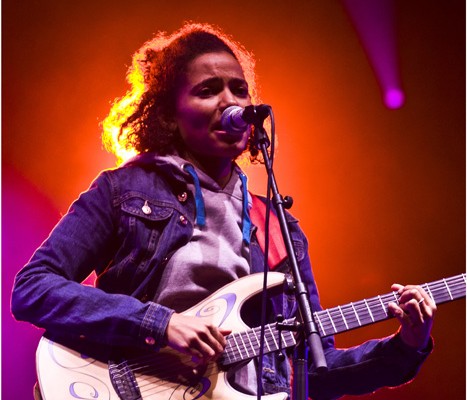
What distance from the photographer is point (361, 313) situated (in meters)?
2.14

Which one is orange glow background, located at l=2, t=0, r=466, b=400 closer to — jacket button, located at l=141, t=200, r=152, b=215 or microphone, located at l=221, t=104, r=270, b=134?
jacket button, located at l=141, t=200, r=152, b=215

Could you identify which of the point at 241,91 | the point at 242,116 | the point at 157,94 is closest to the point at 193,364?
the point at 242,116

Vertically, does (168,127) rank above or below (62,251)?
above

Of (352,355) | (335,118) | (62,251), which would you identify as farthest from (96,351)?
(335,118)

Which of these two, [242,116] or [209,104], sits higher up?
[209,104]

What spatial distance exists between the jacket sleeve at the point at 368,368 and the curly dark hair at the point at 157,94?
980 mm

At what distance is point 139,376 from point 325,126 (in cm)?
245

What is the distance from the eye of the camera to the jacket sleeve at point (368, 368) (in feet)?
7.38

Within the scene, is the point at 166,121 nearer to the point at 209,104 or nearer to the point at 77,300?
the point at 209,104

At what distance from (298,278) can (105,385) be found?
771 mm

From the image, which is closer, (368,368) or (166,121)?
(368,368)

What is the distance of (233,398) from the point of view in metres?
2.01

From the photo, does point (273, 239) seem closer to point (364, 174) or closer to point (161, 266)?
point (161, 266)

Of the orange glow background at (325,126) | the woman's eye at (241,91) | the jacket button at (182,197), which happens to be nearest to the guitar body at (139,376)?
the jacket button at (182,197)
